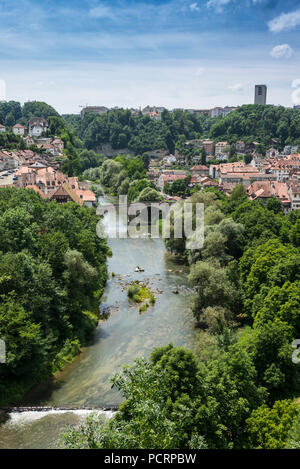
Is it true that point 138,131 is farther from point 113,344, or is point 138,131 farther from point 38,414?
point 38,414

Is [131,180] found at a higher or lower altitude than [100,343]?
higher

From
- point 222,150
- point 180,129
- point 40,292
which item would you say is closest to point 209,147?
point 222,150

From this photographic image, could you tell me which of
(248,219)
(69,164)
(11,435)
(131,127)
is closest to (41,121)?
(69,164)

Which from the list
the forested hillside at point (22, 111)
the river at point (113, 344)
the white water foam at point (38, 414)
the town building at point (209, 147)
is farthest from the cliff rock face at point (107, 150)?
the white water foam at point (38, 414)

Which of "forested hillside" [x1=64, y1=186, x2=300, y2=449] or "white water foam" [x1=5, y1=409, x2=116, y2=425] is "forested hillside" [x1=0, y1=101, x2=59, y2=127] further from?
"white water foam" [x1=5, y1=409, x2=116, y2=425]

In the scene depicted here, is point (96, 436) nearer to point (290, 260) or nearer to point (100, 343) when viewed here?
point (100, 343)
